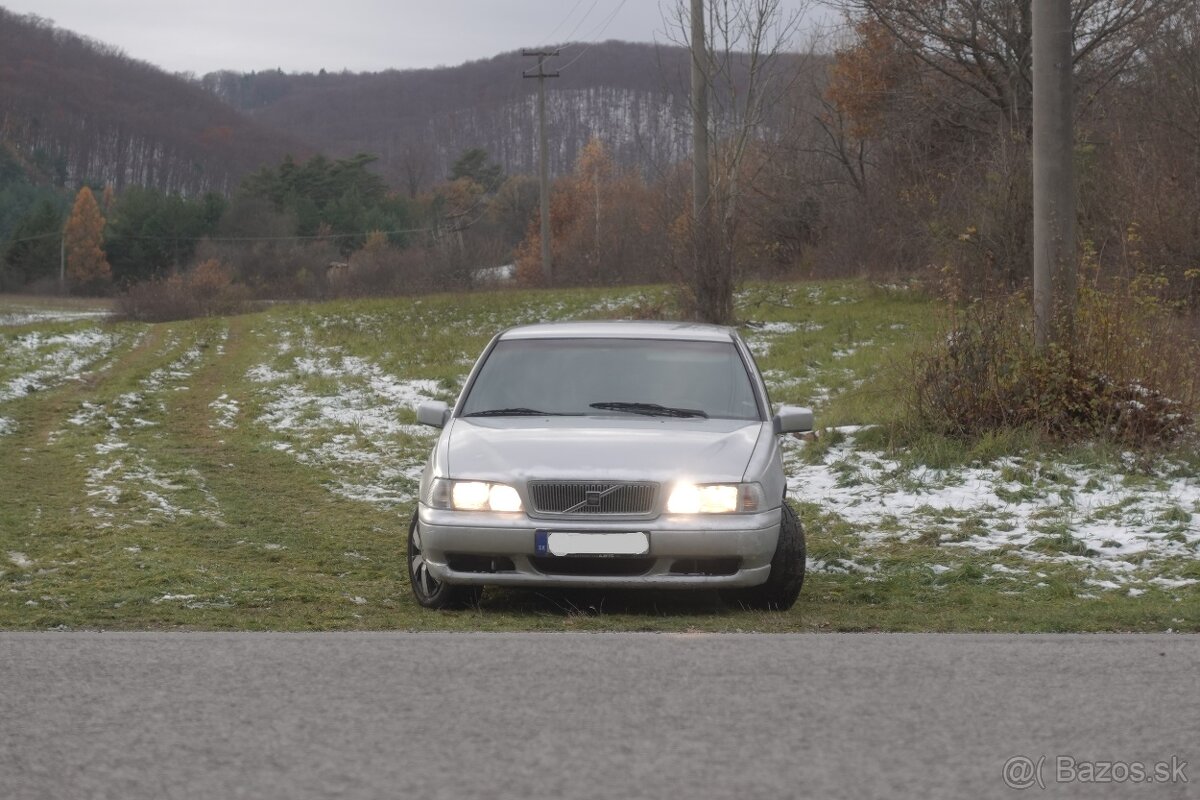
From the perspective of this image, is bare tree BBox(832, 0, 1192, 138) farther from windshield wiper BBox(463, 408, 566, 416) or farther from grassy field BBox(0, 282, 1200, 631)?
windshield wiper BBox(463, 408, 566, 416)

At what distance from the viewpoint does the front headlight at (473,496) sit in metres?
7.28

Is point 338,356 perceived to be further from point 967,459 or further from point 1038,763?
point 1038,763

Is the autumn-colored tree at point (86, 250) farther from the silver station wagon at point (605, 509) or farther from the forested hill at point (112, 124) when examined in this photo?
the silver station wagon at point (605, 509)

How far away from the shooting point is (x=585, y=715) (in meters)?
4.65

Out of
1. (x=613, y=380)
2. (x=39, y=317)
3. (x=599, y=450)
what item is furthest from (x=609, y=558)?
(x=39, y=317)

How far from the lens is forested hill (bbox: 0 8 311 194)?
176750 mm

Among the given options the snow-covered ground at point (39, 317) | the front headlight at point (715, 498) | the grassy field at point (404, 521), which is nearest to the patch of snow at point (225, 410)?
the grassy field at point (404, 521)

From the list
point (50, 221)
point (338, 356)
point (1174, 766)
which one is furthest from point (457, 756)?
point (50, 221)

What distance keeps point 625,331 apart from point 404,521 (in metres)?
3.28

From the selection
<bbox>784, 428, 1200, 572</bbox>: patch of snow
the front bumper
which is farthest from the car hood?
<bbox>784, 428, 1200, 572</bbox>: patch of snow

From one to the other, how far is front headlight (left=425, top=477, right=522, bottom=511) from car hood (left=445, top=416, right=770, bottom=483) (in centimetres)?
5

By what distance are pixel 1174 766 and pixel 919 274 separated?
90.3ft

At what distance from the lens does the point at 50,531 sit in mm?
10305

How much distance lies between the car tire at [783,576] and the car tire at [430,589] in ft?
4.94
